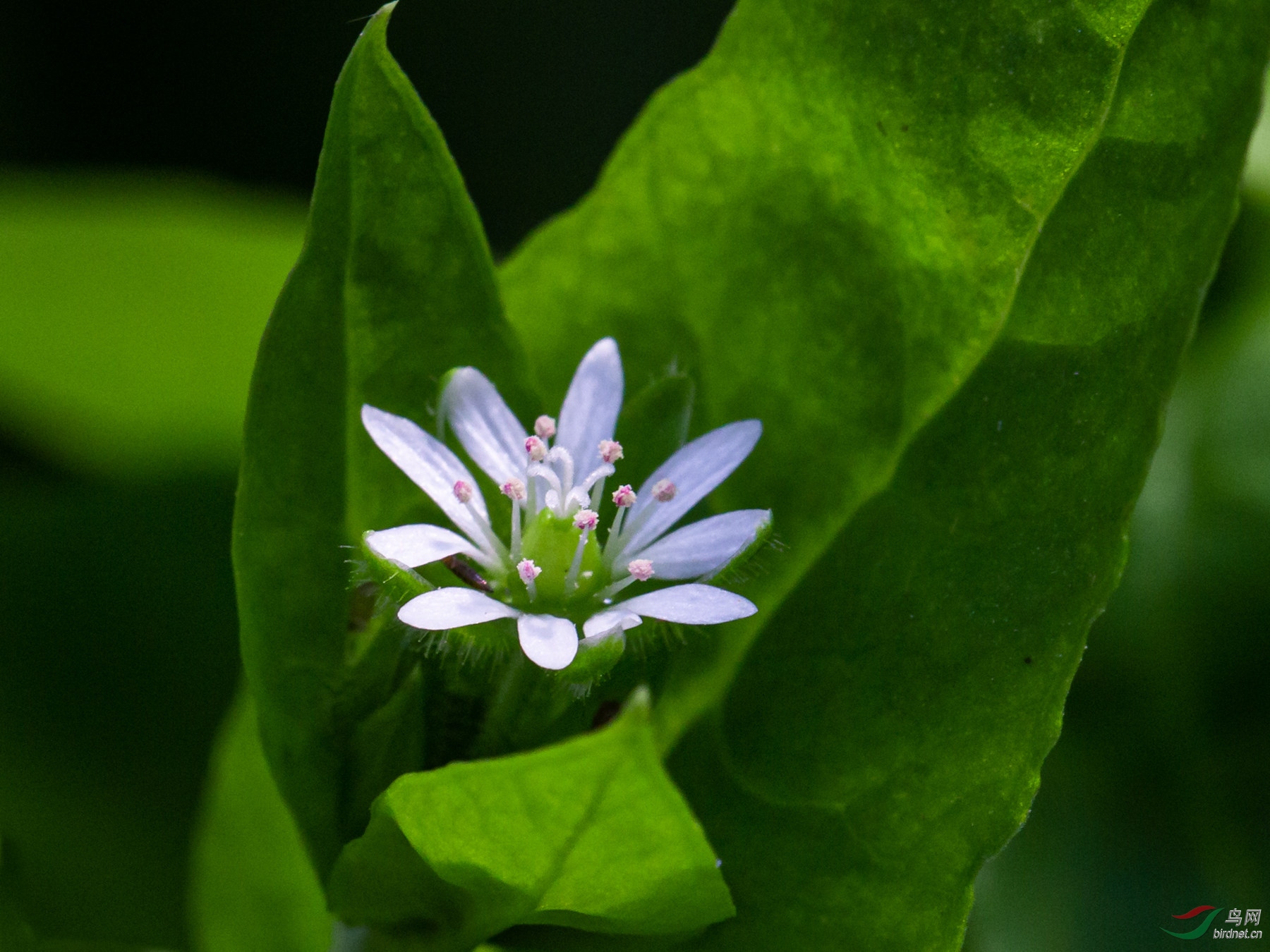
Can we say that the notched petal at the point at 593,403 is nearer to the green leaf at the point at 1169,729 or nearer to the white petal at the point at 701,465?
the white petal at the point at 701,465

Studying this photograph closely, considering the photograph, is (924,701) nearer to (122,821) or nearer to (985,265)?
(985,265)

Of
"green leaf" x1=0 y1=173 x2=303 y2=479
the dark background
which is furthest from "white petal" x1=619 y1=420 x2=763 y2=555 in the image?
the dark background

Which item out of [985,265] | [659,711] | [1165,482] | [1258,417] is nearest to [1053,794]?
[1165,482]

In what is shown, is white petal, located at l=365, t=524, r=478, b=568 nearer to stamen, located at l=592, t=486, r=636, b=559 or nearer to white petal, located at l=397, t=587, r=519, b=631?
white petal, located at l=397, t=587, r=519, b=631

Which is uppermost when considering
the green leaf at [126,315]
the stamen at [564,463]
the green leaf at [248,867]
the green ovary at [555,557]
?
the stamen at [564,463]

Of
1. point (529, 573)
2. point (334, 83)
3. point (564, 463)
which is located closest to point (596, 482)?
point (564, 463)

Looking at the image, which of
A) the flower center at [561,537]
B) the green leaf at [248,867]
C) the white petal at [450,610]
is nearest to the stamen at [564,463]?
the flower center at [561,537]
